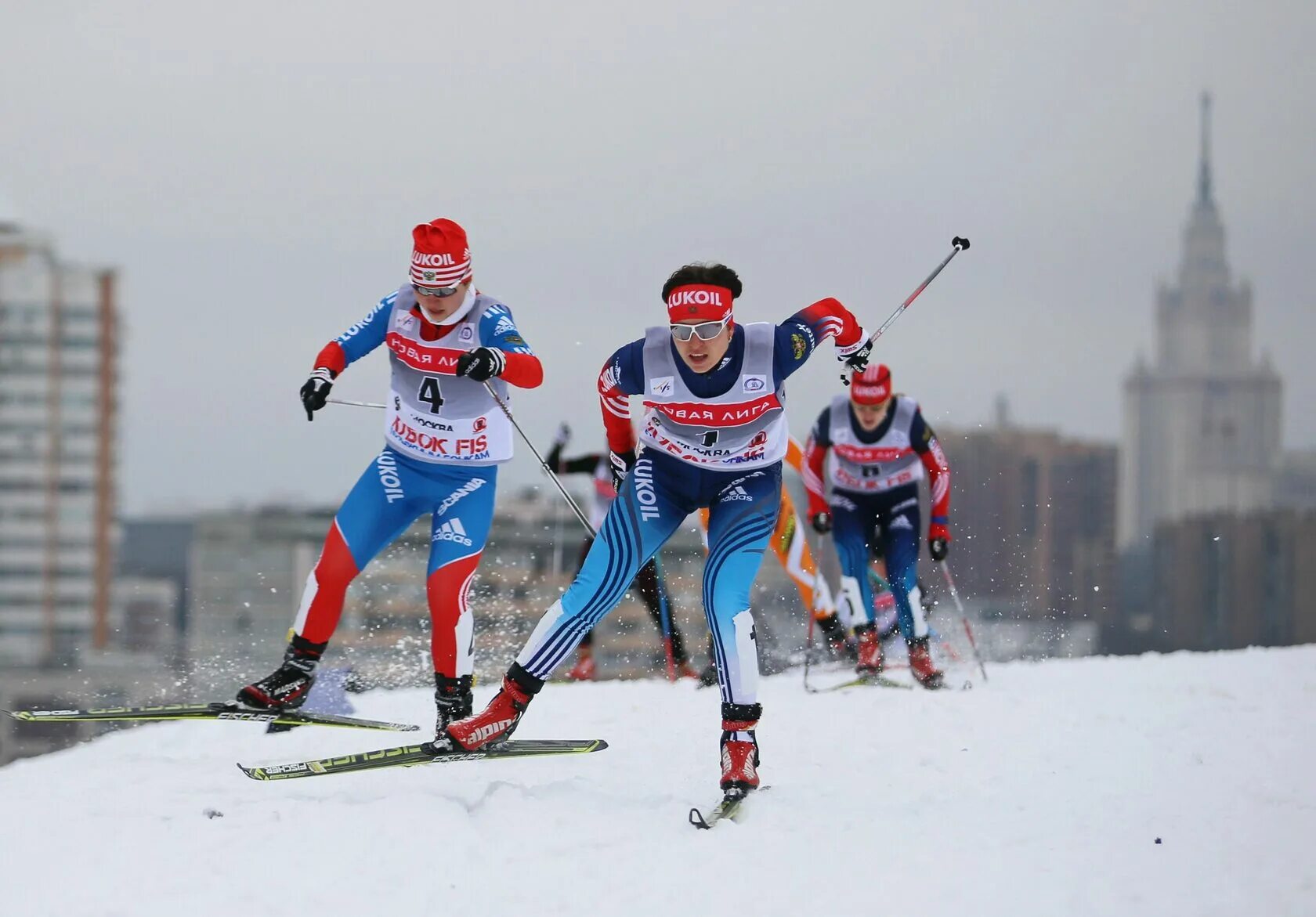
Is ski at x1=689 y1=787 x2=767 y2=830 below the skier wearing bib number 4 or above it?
below

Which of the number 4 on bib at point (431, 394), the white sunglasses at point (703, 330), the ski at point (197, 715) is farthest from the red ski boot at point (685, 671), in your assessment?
the white sunglasses at point (703, 330)

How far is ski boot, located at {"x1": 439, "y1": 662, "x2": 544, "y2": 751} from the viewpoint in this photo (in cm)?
575

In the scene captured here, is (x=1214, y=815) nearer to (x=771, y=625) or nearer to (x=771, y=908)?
(x=771, y=908)

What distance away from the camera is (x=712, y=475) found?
19.5 ft

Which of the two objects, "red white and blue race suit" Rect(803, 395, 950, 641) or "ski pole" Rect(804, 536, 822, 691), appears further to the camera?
"ski pole" Rect(804, 536, 822, 691)

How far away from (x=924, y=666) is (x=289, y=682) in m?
4.56

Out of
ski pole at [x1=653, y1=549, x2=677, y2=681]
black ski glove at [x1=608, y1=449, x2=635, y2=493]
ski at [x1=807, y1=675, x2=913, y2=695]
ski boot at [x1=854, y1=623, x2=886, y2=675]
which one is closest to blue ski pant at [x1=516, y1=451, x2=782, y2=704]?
black ski glove at [x1=608, y1=449, x2=635, y2=493]

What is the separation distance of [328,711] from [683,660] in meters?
3.73

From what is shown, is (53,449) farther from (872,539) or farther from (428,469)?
(428,469)

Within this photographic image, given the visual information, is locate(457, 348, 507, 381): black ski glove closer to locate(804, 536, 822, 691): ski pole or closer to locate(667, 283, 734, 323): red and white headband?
locate(667, 283, 734, 323): red and white headband

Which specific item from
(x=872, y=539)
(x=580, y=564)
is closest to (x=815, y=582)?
(x=872, y=539)

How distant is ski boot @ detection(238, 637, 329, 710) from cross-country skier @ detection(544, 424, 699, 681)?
3557 millimetres

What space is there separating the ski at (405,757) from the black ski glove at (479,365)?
57.7 inches

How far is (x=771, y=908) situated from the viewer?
4.45m
